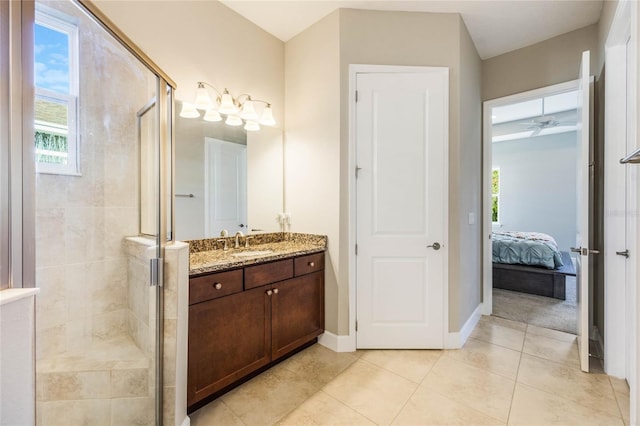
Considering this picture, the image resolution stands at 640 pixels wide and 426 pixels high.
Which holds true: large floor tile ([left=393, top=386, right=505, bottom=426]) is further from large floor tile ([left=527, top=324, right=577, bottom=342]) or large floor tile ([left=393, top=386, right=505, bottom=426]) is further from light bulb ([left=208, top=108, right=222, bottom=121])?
light bulb ([left=208, top=108, right=222, bottom=121])

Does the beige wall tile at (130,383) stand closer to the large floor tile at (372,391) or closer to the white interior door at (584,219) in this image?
the large floor tile at (372,391)

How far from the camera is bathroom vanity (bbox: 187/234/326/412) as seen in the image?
160 cm

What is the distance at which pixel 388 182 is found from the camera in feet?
7.64

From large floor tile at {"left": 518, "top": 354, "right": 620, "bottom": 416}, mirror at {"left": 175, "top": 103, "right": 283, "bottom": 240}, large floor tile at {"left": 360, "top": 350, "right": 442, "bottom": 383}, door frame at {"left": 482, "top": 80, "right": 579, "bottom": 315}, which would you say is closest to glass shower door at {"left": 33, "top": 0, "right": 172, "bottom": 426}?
mirror at {"left": 175, "top": 103, "right": 283, "bottom": 240}

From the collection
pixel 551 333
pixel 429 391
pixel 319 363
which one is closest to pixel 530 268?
pixel 551 333

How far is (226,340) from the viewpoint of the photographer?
173 cm

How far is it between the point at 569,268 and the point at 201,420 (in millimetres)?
4854

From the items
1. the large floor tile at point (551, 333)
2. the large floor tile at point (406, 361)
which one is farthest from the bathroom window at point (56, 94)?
the large floor tile at point (551, 333)

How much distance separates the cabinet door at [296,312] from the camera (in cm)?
205

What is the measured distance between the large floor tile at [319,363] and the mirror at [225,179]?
111cm

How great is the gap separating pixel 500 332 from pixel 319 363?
1.79m

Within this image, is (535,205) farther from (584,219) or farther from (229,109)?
(229,109)

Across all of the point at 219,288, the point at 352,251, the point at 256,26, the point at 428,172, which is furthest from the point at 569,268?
the point at 256,26

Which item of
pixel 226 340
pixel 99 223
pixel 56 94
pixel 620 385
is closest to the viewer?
pixel 56 94
